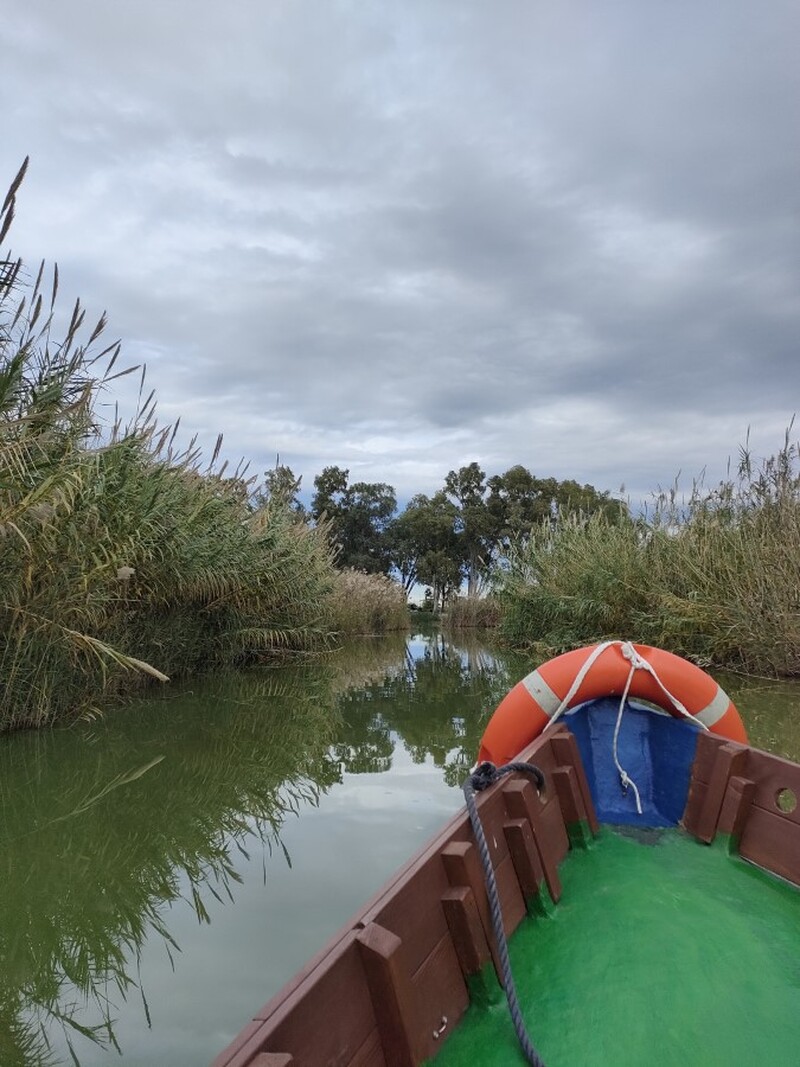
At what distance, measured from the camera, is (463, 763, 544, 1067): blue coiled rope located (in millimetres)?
1750

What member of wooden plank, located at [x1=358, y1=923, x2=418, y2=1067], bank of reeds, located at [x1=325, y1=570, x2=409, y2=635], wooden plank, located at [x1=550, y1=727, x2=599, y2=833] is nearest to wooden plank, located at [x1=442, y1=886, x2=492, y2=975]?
wooden plank, located at [x1=358, y1=923, x2=418, y2=1067]

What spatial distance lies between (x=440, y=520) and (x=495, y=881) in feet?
129

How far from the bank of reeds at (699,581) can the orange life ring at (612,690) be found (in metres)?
5.18

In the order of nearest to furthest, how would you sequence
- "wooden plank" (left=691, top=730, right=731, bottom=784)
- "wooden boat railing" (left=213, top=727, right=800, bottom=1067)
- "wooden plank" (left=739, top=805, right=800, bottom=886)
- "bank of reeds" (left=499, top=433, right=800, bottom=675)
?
1. "wooden boat railing" (left=213, top=727, right=800, bottom=1067)
2. "wooden plank" (left=739, top=805, right=800, bottom=886)
3. "wooden plank" (left=691, top=730, right=731, bottom=784)
4. "bank of reeds" (left=499, top=433, right=800, bottom=675)

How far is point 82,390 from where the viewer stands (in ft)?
17.1

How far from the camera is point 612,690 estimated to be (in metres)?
3.55

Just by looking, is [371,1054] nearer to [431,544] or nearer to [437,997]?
[437,997]

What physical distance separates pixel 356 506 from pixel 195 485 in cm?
3465

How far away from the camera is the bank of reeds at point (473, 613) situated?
80.8 ft

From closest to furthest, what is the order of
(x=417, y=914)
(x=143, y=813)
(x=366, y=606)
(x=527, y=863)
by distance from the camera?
(x=417, y=914) < (x=527, y=863) < (x=143, y=813) < (x=366, y=606)

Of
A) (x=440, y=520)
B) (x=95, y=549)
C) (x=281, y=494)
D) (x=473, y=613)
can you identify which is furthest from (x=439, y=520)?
(x=95, y=549)

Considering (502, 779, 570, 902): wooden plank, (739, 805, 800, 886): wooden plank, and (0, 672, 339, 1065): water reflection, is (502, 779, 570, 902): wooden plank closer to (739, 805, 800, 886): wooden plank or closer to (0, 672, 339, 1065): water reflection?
(739, 805, 800, 886): wooden plank

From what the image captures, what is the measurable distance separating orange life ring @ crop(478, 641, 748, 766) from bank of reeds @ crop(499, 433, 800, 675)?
5180 millimetres

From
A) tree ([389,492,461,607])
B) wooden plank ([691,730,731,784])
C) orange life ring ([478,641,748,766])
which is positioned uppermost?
tree ([389,492,461,607])
